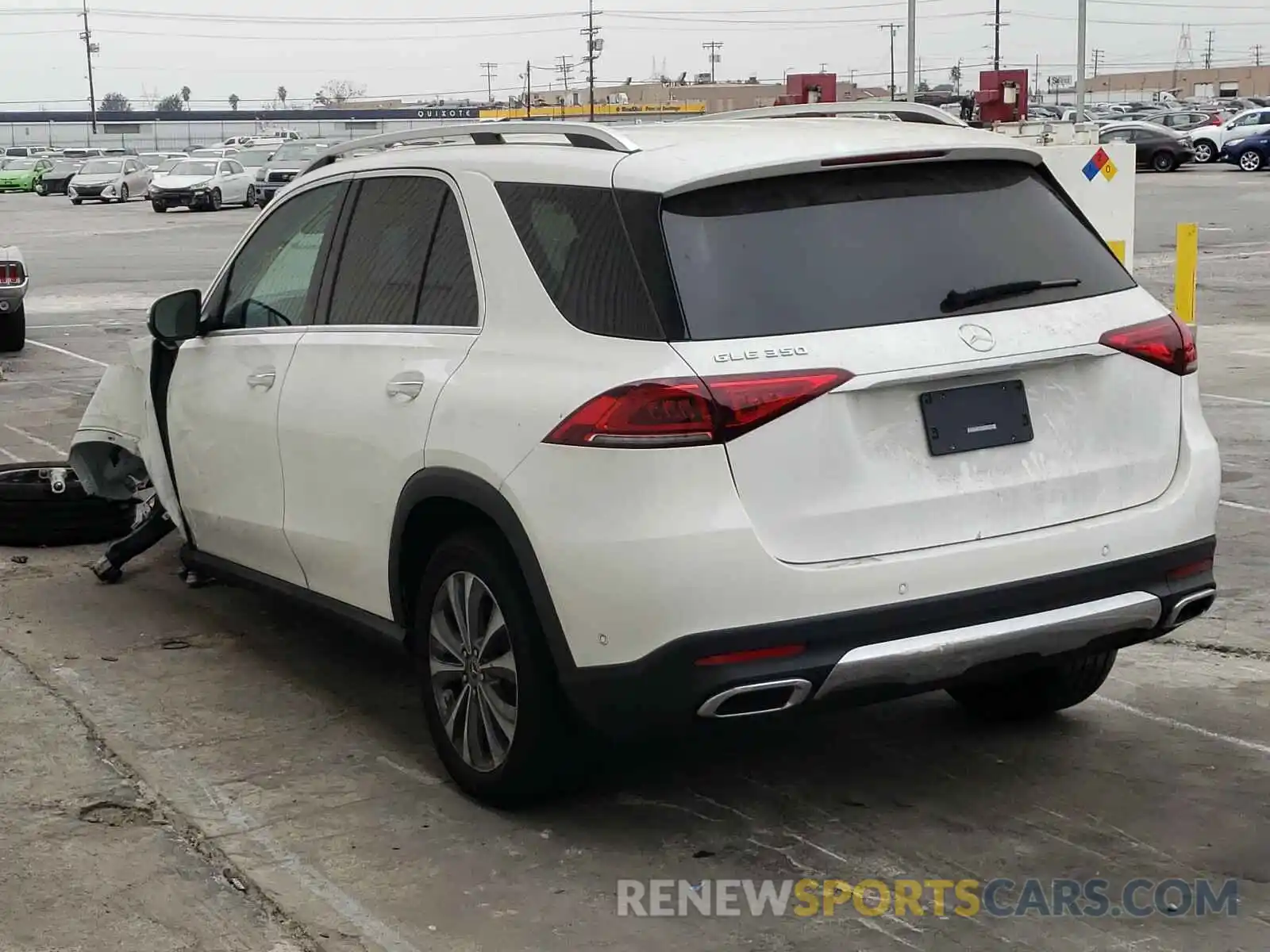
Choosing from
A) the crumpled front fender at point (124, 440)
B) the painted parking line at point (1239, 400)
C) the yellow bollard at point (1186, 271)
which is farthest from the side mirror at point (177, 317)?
the yellow bollard at point (1186, 271)

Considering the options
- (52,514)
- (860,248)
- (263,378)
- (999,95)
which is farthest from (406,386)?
(999,95)

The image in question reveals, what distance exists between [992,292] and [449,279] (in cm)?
155

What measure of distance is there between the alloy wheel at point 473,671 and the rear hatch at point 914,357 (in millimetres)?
910

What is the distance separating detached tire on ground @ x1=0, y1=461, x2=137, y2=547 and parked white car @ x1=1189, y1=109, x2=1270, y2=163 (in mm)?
46023

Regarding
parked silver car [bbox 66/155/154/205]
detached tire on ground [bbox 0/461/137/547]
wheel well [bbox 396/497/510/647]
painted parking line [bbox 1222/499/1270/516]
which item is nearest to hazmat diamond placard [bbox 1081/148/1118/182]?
painted parking line [bbox 1222/499/1270/516]

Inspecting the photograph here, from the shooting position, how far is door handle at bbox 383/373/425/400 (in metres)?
4.80

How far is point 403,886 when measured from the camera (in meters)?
4.25

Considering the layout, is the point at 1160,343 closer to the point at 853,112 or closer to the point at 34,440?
the point at 853,112

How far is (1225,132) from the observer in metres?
51.1

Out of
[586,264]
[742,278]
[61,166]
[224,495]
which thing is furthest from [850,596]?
[61,166]

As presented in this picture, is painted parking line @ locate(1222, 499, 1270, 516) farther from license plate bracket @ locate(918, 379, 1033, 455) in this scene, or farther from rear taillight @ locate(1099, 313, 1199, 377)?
license plate bracket @ locate(918, 379, 1033, 455)

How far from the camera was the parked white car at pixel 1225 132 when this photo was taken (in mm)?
49969

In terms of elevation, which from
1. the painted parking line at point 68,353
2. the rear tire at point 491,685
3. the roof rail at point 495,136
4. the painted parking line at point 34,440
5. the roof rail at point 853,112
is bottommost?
the painted parking line at point 68,353

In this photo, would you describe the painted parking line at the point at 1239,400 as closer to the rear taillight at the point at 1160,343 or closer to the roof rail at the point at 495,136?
the rear taillight at the point at 1160,343
